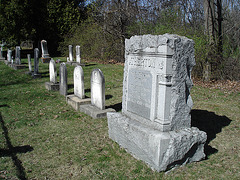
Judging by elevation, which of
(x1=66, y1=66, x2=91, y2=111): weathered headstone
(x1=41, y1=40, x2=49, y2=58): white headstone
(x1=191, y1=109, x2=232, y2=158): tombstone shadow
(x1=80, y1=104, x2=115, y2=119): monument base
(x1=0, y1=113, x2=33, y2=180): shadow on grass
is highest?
(x1=41, y1=40, x2=49, y2=58): white headstone

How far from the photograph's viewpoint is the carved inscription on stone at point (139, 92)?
13.9 ft

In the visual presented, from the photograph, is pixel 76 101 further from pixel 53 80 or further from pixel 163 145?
pixel 163 145

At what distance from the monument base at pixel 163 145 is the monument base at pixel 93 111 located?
2004mm

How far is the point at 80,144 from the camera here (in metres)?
4.94

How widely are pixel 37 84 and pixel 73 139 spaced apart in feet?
22.5

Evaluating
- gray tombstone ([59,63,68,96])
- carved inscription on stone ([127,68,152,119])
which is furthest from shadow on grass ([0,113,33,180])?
gray tombstone ([59,63,68,96])

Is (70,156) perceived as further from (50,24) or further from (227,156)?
(50,24)

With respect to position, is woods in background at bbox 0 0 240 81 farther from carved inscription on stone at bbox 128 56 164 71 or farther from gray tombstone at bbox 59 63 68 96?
carved inscription on stone at bbox 128 56 164 71

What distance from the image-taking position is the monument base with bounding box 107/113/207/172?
12.3 ft

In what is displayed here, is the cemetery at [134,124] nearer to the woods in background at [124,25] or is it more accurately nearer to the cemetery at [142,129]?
the cemetery at [142,129]

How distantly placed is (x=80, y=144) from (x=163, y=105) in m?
2.12

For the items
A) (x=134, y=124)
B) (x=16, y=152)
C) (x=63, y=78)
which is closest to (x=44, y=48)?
(x=63, y=78)

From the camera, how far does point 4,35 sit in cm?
2309

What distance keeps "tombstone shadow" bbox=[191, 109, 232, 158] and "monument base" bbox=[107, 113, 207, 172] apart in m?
1.12
